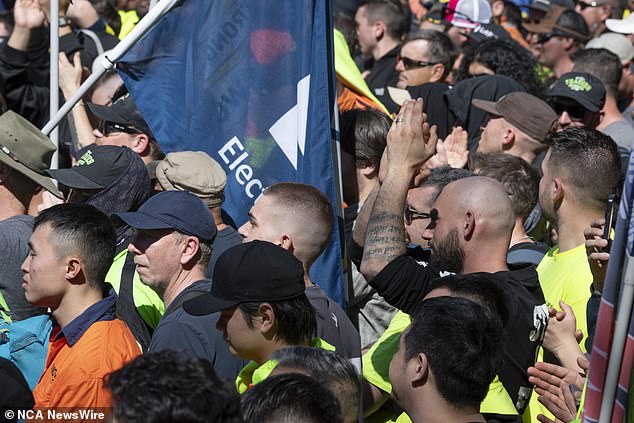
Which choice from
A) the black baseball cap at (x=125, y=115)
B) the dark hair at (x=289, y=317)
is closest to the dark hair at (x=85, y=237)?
the dark hair at (x=289, y=317)

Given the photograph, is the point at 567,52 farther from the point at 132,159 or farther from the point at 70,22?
the point at 132,159

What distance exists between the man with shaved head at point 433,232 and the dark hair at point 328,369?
1.05 metres

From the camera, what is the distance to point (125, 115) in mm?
6527

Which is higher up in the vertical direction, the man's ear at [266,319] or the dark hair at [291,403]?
the dark hair at [291,403]

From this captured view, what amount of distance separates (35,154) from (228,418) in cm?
346

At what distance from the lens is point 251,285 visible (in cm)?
380

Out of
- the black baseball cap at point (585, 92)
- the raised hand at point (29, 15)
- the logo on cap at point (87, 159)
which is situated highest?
the logo on cap at point (87, 159)

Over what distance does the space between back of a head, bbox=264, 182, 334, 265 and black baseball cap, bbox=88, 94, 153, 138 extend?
2091 millimetres

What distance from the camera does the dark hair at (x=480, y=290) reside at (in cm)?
386

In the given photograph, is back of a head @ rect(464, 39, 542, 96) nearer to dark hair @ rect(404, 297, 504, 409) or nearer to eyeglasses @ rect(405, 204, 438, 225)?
eyeglasses @ rect(405, 204, 438, 225)

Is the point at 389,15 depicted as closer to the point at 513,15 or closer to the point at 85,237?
the point at 513,15

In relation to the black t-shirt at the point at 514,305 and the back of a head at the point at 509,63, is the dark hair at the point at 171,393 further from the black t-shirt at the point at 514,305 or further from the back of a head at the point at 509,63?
the back of a head at the point at 509,63

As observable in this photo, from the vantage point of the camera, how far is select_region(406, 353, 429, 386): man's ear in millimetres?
3395

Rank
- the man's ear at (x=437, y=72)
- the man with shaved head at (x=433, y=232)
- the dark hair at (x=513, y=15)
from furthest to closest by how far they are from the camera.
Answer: the dark hair at (x=513, y=15) → the man's ear at (x=437, y=72) → the man with shaved head at (x=433, y=232)
